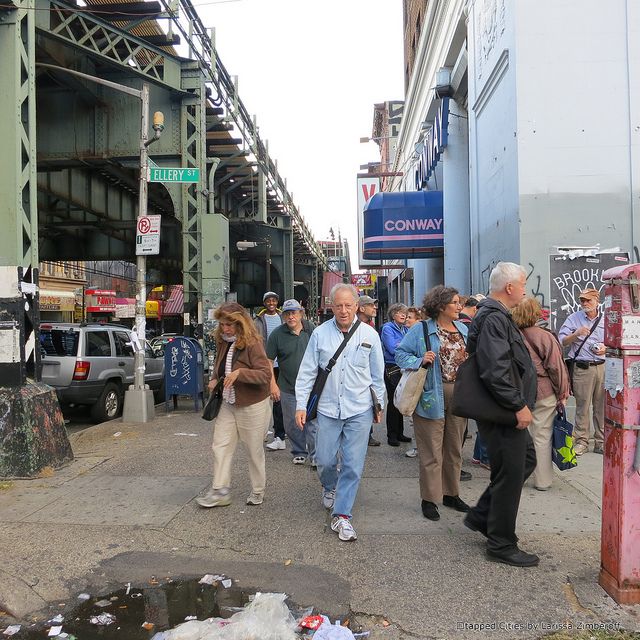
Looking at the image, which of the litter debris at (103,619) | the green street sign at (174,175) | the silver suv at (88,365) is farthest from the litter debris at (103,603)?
the green street sign at (174,175)

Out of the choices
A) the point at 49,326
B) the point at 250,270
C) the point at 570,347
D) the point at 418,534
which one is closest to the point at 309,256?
the point at 250,270

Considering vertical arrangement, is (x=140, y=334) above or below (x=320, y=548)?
above

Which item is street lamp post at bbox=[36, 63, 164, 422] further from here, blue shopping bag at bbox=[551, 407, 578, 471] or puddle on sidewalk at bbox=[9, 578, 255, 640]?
blue shopping bag at bbox=[551, 407, 578, 471]

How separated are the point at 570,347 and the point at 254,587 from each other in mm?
5013

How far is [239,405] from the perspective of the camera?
194 inches

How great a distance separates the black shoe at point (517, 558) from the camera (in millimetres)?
3709

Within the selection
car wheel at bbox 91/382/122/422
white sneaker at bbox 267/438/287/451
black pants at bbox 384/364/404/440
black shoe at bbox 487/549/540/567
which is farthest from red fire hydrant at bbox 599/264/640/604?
car wheel at bbox 91/382/122/422

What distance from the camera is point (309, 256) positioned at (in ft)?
136

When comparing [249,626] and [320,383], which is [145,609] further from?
[320,383]

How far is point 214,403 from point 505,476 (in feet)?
8.34

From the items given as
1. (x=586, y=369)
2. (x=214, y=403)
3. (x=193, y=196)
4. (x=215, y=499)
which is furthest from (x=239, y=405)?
(x=193, y=196)

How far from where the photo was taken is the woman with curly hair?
4.56m

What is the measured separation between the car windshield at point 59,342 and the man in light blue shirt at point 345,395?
22.2 ft

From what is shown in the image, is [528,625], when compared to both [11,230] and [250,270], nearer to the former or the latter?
[11,230]
